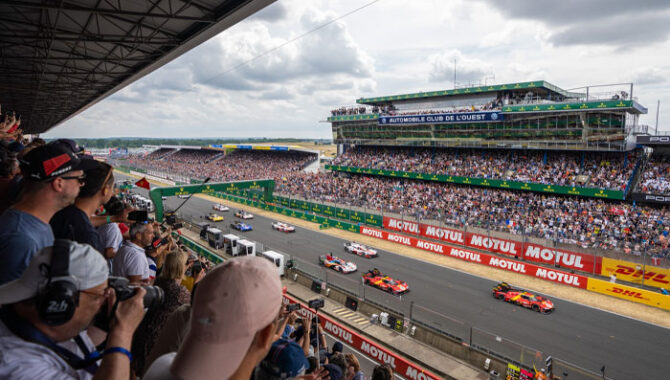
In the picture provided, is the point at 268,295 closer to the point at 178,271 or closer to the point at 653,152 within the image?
the point at 178,271

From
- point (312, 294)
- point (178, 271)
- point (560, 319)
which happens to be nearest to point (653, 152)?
point (560, 319)

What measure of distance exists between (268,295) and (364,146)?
47087mm

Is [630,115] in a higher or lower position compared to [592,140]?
higher

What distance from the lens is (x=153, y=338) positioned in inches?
108

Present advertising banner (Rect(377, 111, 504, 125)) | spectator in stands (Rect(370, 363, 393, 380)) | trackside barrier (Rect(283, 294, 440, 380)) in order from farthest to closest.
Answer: advertising banner (Rect(377, 111, 504, 125)) < trackside barrier (Rect(283, 294, 440, 380)) < spectator in stands (Rect(370, 363, 393, 380))

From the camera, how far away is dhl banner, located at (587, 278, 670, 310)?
55.2 ft

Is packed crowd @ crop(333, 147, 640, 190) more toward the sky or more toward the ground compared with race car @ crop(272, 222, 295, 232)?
more toward the sky

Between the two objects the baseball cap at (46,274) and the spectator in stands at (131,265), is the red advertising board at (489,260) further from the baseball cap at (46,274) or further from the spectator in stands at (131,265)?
the baseball cap at (46,274)

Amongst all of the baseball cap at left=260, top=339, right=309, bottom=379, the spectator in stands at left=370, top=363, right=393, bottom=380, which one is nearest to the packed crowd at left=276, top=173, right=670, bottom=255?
the spectator in stands at left=370, top=363, right=393, bottom=380

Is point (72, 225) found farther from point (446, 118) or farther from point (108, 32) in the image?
point (446, 118)

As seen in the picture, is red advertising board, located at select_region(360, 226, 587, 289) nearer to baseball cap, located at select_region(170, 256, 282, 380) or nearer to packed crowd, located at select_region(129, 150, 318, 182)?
baseball cap, located at select_region(170, 256, 282, 380)

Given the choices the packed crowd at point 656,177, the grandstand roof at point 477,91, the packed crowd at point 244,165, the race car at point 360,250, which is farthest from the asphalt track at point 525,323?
the packed crowd at point 244,165

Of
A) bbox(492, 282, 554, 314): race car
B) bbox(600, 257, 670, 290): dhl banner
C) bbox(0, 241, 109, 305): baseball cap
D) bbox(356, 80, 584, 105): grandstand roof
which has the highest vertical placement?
bbox(356, 80, 584, 105): grandstand roof

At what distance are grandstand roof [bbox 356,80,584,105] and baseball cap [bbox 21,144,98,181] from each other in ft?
127
